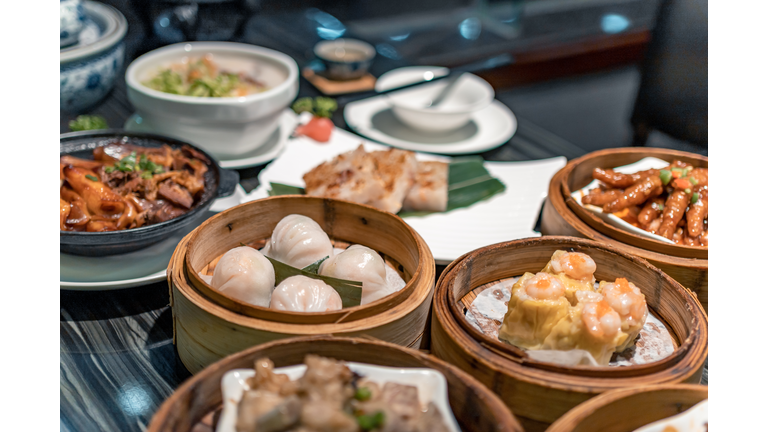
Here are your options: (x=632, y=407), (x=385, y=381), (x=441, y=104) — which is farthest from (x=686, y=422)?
(x=441, y=104)

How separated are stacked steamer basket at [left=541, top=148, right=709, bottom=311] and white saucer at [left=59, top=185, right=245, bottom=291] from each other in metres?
1.39

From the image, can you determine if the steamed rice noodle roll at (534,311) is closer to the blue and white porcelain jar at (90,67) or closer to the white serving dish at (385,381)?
the white serving dish at (385,381)

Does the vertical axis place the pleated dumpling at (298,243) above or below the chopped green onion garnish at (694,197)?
below

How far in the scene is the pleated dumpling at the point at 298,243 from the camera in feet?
5.41

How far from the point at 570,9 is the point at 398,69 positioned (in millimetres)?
2280

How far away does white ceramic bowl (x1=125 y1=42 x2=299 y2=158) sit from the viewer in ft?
8.04

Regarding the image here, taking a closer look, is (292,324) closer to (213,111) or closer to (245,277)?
(245,277)

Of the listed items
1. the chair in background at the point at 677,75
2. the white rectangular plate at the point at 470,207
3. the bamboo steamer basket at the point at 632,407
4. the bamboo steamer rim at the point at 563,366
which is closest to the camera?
the bamboo steamer basket at the point at 632,407

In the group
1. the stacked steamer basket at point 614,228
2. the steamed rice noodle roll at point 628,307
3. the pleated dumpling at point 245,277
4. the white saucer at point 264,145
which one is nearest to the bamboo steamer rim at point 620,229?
the stacked steamer basket at point 614,228

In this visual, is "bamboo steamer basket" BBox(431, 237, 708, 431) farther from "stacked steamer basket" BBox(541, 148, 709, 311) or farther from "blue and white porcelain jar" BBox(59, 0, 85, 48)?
"blue and white porcelain jar" BBox(59, 0, 85, 48)

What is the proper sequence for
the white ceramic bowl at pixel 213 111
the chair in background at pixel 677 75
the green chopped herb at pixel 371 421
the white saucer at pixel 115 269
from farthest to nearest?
the chair in background at pixel 677 75 < the white ceramic bowl at pixel 213 111 < the white saucer at pixel 115 269 < the green chopped herb at pixel 371 421

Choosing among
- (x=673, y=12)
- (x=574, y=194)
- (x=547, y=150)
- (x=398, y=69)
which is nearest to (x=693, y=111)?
(x=673, y=12)

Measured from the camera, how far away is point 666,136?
3.18 meters

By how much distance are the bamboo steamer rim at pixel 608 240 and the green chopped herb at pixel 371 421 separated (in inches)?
42.1
